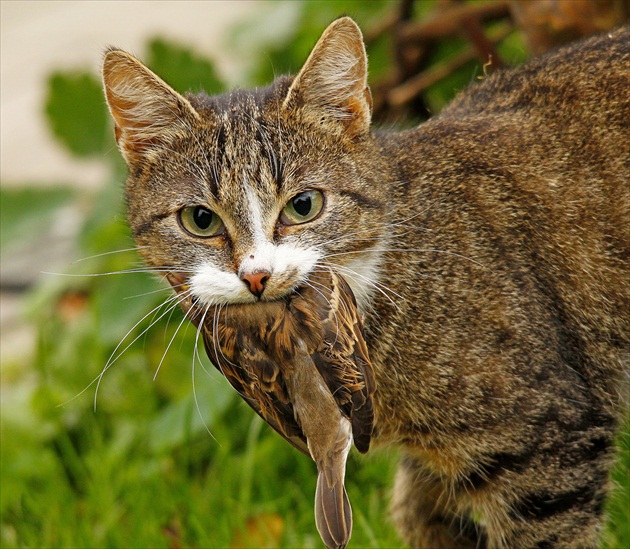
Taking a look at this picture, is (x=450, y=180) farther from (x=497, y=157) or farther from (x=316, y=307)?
(x=316, y=307)

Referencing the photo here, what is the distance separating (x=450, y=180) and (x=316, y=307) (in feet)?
2.76

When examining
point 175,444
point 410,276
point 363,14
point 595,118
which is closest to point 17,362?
point 175,444

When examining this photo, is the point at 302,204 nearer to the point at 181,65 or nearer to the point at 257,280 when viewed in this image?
the point at 257,280

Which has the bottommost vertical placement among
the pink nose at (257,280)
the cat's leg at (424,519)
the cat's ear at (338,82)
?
the cat's leg at (424,519)

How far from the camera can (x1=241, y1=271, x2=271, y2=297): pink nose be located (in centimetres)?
279

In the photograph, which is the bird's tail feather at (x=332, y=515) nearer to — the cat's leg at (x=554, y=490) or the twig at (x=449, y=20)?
the cat's leg at (x=554, y=490)

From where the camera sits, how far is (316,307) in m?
2.76

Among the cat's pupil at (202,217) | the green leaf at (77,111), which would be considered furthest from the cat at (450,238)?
the green leaf at (77,111)

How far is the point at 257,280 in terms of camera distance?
2783 millimetres

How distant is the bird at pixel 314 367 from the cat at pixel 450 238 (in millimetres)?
106

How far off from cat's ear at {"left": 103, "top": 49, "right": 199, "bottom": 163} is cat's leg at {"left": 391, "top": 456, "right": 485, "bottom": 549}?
1.46m

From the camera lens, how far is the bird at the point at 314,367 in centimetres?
272

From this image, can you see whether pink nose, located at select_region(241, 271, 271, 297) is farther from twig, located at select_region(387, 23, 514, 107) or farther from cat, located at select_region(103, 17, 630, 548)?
twig, located at select_region(387, 23, 514, 107)

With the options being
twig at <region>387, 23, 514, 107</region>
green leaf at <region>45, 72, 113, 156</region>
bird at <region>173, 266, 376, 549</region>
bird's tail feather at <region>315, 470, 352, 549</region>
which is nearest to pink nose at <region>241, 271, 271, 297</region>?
bird at <region>173, 266, 376, 549</region>
